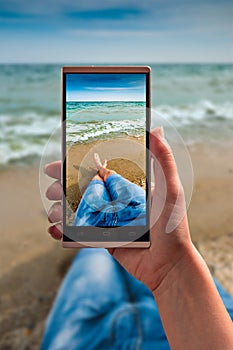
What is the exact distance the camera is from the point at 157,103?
359cm

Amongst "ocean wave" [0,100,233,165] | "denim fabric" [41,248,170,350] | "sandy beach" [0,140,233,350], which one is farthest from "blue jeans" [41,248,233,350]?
"ocean wave" [0,100,233,165]

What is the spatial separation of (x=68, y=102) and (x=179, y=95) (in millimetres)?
3396

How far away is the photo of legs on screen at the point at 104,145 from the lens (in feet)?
1.81

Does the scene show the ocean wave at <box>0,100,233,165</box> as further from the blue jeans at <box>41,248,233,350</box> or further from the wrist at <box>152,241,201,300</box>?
the wrist at <box>152,241,201,300</box>

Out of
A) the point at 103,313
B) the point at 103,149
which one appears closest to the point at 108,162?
the point at 103,149

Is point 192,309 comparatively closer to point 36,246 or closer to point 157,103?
point 36,246

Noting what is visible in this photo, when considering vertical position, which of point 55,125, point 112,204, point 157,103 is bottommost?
point 112,204

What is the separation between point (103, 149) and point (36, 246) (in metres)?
1.17

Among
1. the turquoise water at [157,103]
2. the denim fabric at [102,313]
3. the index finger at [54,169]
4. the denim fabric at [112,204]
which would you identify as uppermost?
the turquoise water at [157,103]

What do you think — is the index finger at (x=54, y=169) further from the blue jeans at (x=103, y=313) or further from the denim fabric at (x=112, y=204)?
the blue jeans at (x=103, y=313)

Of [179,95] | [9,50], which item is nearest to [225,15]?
[179,95]

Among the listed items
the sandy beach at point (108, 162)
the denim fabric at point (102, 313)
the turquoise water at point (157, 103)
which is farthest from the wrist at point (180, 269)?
the turquoise water at point (157, 103)

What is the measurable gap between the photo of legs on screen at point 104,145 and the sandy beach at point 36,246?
85 cm

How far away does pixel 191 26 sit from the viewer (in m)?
4.39
